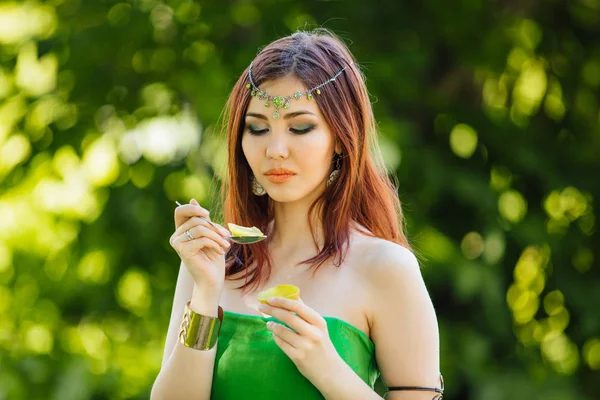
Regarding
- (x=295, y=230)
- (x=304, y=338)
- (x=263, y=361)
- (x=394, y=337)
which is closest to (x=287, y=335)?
(x=304, y=338)

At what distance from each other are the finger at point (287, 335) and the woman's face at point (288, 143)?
396 millimetres

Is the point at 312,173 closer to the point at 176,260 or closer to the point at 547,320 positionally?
the point at 176,260

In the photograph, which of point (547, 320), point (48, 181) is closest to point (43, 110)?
point (48, 181)

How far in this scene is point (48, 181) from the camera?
19.9 ft

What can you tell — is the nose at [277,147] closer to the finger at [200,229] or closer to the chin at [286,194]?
the chin at [286,194]

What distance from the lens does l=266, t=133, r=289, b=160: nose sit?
2.75 metres

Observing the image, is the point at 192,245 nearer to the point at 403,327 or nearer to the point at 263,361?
the point at 263,361

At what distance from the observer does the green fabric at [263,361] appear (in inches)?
106

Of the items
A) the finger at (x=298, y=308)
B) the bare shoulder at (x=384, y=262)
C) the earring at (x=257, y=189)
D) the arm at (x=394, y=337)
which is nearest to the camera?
the finger at (x=298, y=308)

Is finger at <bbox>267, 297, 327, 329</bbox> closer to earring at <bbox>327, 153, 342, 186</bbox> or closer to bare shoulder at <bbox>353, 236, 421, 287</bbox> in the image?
bare shoulder at <bbox>353, 236, 421, 287</bbox>

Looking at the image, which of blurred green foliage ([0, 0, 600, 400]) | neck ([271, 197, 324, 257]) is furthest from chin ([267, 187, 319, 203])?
blurred green foliage ([0, 0, 600, 400])

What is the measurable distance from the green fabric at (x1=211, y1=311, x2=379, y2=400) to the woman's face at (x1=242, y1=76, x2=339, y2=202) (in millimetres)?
367

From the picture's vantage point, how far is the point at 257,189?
117 inches

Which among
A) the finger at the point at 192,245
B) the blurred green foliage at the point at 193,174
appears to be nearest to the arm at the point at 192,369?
the finger at the point at 192,245
